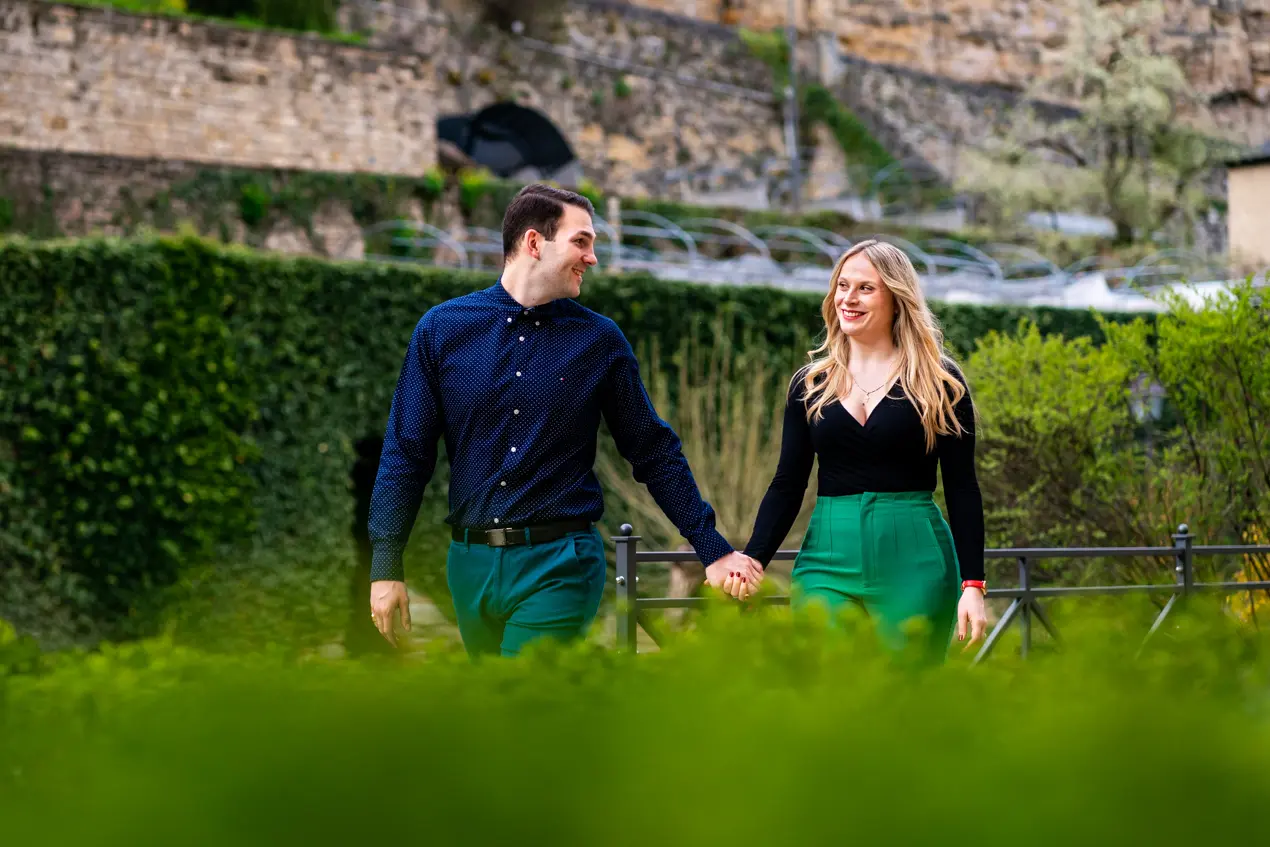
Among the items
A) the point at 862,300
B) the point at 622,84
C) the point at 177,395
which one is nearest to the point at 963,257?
the point at 622,84

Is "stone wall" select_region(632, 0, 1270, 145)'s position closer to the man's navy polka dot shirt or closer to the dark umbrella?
the dark umbrella

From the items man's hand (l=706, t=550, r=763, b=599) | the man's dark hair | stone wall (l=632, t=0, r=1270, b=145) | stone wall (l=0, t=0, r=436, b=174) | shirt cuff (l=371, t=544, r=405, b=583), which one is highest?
stone wall (l=632, t=0, r=1270, b=145)

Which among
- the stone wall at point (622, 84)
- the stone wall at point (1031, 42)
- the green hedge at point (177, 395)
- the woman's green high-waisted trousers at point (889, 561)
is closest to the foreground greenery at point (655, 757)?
the woman's green high-waisted trousers at point (889, 561)

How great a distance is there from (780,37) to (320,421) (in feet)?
78.4

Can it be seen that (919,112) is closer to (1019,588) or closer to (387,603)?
(1019,588)

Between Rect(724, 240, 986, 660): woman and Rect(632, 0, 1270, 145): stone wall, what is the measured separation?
34.7 m

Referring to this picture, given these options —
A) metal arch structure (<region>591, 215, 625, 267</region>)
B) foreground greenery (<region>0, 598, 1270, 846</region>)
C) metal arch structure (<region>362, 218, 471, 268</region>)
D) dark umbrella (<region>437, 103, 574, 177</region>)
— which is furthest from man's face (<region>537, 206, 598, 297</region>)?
dark umbrella (<region>437, 103, 574, 177</region>)

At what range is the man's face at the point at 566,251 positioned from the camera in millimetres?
3830

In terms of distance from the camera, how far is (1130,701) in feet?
4.88

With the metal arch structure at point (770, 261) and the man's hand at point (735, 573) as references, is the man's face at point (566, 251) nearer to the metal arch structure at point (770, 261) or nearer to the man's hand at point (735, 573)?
the man's hand at point (735, 573)

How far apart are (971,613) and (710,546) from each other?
71 cm

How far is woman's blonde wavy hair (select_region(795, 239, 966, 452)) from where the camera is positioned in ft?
12.4

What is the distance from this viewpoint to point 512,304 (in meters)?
3.87

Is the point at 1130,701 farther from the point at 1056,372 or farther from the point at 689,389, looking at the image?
the point at 689,389
